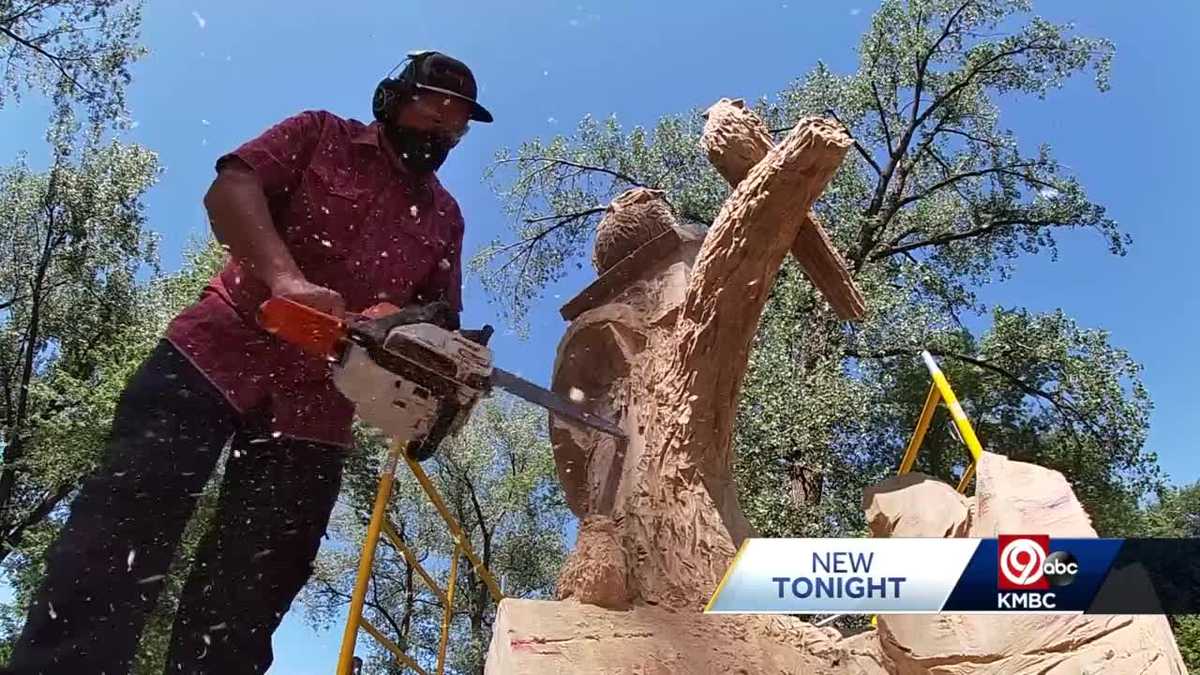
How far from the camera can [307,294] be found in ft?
5.83

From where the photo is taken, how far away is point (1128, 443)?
8820 millimetres

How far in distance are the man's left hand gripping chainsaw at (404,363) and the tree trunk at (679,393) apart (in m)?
0.46

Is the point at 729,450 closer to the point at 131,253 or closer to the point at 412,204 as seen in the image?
the point at 412,204

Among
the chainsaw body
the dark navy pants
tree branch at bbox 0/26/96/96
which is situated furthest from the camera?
tree branch at bbox 0/26/96/96

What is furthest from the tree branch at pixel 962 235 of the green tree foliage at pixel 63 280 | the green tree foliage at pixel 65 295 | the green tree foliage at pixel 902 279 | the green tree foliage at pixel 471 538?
the green tree foliage at pixel 63 280

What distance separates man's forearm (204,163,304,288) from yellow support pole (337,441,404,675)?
45 cm

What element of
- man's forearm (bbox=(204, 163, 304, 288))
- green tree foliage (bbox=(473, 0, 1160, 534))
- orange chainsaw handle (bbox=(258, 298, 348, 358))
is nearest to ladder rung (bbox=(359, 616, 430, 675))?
orange chainsaw handle (bbox=(258, 298, 348, 358))

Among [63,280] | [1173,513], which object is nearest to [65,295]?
[63,280]

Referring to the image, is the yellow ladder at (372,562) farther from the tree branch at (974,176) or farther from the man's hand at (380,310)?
the tree branch at (974,176)

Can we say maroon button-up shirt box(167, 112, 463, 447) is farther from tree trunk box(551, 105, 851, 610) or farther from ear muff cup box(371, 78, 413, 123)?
tree trunk box(551, 105, 851, 610)

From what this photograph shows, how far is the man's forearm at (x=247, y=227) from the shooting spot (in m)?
1.79

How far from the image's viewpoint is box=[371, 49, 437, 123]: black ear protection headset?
2.15 m

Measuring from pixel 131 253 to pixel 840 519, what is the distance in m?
7.96

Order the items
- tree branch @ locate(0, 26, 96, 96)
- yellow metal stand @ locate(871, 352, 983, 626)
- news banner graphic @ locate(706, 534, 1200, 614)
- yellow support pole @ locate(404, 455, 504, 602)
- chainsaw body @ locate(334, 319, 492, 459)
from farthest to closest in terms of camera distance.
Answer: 1. tree branch @ locate(0, 26, 96, 96)
2. yellow metal stand @ locate(871, 352, 983, 626)
3. yellow support pole @ locate(404, 455, 504, 602)
4. chainsaw body @ locate(334, 319, 492, 459)
5. news banner graphic @ locate(706, 534, 1200, 614)
